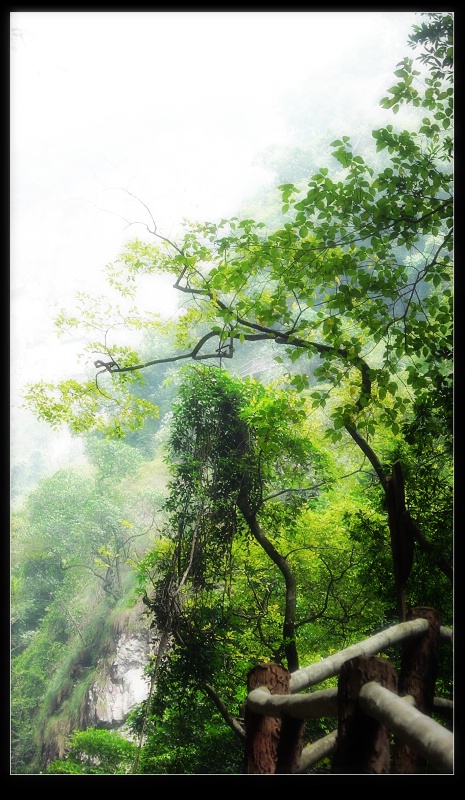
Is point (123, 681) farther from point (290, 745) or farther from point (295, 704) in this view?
point (295, 704)

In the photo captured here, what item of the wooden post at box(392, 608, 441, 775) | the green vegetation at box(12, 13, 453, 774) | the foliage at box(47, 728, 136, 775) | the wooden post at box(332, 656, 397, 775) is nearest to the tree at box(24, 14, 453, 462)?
the green vegetation at box(12, 13, 453, 774)

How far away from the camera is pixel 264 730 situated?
66.9 inches

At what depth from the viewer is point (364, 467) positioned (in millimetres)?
2775

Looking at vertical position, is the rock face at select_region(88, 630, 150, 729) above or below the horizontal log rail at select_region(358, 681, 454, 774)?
above

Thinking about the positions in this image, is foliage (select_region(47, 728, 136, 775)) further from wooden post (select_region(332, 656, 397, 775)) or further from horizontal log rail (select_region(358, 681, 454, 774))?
horizontal log rail (select_region(358, 681, 454, 774))

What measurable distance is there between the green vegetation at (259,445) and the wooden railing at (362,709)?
Answer: 70cm

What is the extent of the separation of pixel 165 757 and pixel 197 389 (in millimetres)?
1363

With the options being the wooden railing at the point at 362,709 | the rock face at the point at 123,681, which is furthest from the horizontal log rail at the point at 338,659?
the rock face at the point at 123,681

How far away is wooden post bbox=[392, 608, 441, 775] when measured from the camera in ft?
6.04

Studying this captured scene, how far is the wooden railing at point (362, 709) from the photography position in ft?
3.97

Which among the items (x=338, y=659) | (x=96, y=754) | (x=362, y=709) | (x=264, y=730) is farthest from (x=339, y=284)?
(x=96, y=754)

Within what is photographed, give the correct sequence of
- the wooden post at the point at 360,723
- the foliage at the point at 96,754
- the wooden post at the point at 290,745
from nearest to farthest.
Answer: the wooden post at the point at 360,723 < the wooden post at the point at 290,745 < the foliage at the point at 96,754

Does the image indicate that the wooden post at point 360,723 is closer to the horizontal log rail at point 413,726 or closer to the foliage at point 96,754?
the horizontal log rail at point 413,726

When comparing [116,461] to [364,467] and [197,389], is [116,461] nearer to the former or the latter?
[197,389]
